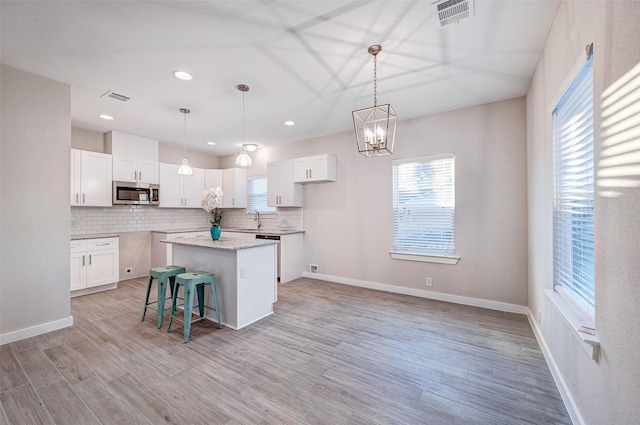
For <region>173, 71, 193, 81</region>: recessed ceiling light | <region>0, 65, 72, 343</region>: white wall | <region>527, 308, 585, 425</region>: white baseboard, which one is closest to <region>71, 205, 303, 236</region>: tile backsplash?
<region>0, 65, 72, 343</region>: white wall

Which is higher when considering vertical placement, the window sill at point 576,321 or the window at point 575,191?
the window at point 575,191

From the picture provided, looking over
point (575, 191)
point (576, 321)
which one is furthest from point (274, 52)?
point (576, 321)

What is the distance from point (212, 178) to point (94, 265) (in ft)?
9.56

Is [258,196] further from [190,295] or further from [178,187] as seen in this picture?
[190,295]

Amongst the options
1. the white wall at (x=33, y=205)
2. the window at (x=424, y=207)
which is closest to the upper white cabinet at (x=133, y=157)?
the white wall at (x=33, y=205)

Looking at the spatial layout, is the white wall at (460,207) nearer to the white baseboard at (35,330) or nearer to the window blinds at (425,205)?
the window blinds at (425,205)

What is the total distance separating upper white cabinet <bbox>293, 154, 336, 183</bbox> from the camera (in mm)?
4910

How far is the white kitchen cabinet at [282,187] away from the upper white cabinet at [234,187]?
1.05 metres

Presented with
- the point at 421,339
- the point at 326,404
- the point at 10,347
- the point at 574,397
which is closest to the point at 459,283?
the point at 421,339

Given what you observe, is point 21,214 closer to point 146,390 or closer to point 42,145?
point 42,145

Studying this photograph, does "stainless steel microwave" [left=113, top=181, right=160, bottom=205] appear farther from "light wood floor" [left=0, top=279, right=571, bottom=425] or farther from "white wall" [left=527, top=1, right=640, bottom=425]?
"white wall" [left=527, top=1, right=640, bottom=425]

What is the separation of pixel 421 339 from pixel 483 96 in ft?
10.4

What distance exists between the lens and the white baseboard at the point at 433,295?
352 centimetres

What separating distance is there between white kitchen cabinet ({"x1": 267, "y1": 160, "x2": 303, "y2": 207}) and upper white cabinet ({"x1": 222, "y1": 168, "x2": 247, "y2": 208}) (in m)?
1.05
